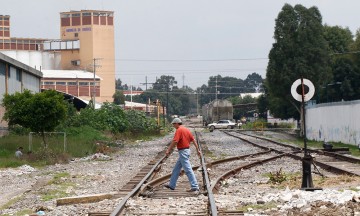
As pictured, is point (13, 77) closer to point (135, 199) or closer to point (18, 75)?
point (18, 75)

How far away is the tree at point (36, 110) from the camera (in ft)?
118

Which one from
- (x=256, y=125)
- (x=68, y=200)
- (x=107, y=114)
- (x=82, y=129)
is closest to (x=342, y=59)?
(x=256, y=125)

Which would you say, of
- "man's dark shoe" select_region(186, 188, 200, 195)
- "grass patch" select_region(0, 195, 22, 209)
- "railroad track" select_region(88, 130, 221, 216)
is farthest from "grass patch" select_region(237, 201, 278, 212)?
"grass patch" select_region(0, 195, 22, 209)

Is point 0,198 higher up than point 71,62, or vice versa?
point 71,62

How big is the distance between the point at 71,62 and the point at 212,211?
545ft

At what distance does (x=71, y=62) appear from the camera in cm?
17675

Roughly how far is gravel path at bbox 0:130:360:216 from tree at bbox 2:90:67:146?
464cm

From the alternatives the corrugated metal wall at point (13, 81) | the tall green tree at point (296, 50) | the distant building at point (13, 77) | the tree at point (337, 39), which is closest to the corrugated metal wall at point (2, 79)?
the distant building at point (13, 77)

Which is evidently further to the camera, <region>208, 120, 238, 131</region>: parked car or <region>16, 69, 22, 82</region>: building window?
<region>208, 120, 238, 131</region>: parked car

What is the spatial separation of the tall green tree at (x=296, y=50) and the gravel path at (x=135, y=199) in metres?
43.3

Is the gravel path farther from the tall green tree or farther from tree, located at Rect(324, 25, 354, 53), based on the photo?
tree, located at Rect(324, 25, 354, 53)

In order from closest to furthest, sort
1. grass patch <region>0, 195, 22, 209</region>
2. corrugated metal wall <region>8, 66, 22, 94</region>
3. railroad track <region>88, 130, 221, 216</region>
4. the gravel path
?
1. railroad track <region>88, 130, 221, 216</region>
2. the gravel path
3. grass patch <region>0, 195, 22, 209</region>
4. corrugated metal wall <region>8, 66, 22, 94</region>

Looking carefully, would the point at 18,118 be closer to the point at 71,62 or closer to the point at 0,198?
the point at 0,198

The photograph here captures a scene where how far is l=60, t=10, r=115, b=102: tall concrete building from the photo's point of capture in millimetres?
176375
